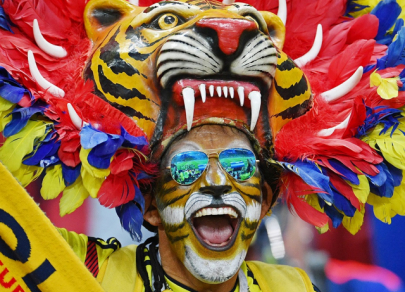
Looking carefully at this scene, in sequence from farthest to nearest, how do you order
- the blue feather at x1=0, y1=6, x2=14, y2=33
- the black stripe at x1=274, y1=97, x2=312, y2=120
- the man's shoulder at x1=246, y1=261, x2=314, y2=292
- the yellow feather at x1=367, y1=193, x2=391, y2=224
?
the man's shoulder at x1=246, y1=261, x2=314, y2=292 → the yellow feather at x1=367, y1=193, x2=391, y2=224 → the black stripe at x1=274, y1=97, x2=312, y2=120 → the blue feather at x1=0, y1=6, x2=14, y2=33

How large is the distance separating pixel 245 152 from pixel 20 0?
931 millimetres

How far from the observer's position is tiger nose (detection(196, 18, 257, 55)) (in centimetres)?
181

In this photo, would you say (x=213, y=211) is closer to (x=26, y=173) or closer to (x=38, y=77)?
(x=26, y=173)

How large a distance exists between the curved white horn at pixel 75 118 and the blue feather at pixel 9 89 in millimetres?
156

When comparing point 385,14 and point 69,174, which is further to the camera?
point 385,14

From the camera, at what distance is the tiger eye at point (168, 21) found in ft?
6.43

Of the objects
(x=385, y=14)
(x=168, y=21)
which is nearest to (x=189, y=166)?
(x=168, y=21)

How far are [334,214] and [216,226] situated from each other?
0.45m

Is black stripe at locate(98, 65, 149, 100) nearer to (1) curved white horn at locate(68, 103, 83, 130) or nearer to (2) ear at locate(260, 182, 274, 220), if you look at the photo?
(1) curved white horn at locate(68, 103, 83, 130)

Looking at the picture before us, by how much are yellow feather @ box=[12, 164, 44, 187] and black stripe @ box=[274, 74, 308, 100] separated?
86 centimetres

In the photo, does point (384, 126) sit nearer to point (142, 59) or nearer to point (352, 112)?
point (352, 112)

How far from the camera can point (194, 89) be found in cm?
188

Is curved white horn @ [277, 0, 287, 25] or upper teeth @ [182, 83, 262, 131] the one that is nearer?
upper teeth @ [182, 83, 262, 131]

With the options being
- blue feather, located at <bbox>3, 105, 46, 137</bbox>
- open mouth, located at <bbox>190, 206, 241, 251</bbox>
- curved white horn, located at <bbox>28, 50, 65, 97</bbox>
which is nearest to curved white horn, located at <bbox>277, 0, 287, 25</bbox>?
open mouth, located at <bbox>190, 206, 241, 251</bbox>
